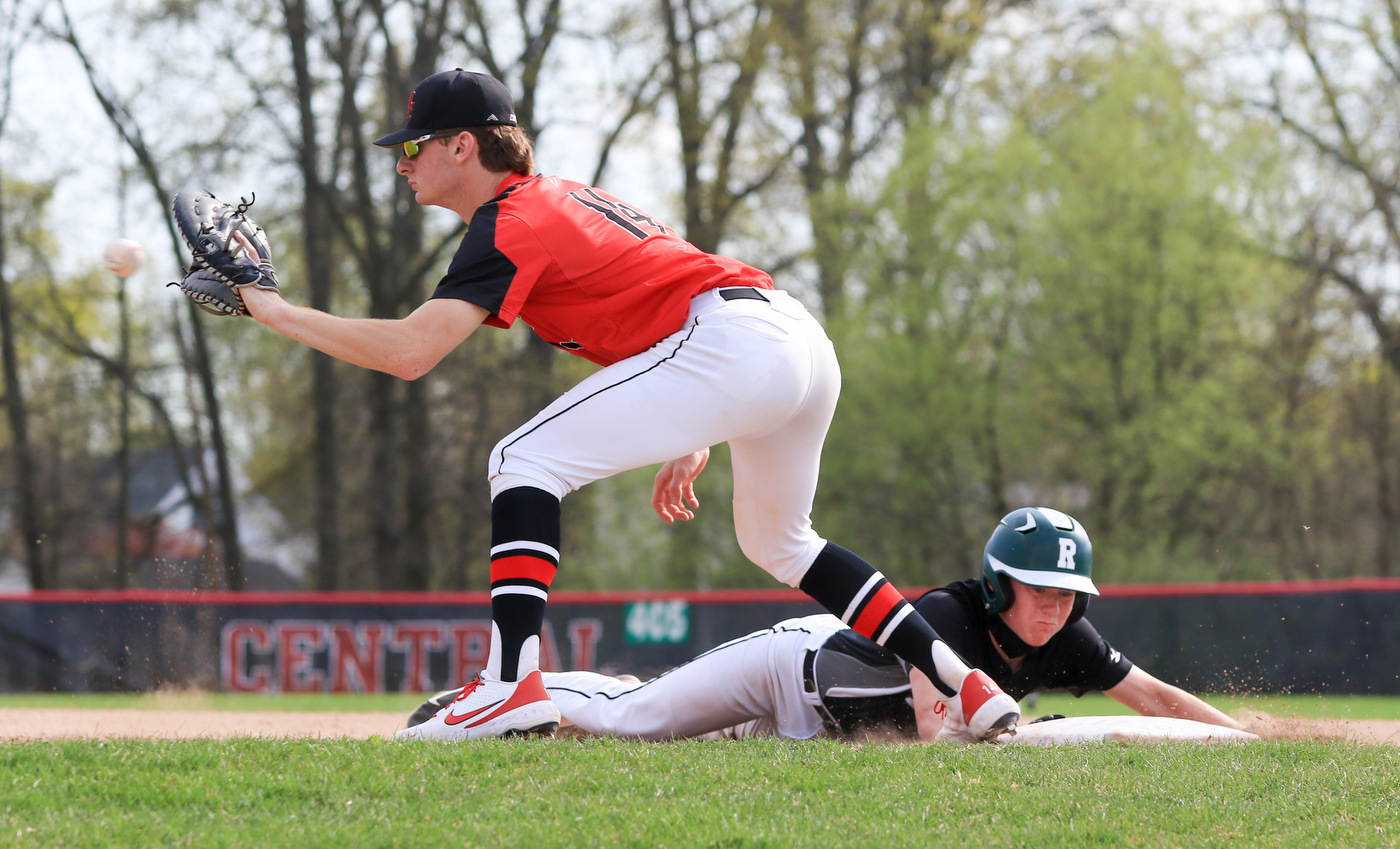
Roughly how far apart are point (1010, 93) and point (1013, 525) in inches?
845

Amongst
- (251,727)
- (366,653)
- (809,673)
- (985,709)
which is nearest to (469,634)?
(366,653)

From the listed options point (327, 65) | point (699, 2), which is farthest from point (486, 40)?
point (699, 2)

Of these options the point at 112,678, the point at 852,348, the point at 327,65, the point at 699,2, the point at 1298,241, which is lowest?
the point at 112,678

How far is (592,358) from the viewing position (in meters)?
4.04

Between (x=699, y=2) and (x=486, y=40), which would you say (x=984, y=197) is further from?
(x=486, y=40)

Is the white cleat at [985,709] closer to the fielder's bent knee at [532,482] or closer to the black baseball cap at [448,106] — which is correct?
the fielder's bent knee at [532,482]

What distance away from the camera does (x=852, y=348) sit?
2233 centimetres

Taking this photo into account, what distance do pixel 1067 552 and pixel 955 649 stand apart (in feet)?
1.69

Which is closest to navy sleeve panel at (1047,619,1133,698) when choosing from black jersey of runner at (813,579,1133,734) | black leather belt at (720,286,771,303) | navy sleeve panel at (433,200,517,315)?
black jersey of runner at (813,579,1133,734)

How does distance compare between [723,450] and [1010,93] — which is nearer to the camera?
[723,450]

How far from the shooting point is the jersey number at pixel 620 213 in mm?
3834

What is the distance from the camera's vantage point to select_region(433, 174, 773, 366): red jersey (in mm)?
3549

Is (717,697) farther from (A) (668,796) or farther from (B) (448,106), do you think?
(B) (448,106)

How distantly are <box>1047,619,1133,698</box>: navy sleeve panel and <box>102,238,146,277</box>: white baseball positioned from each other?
376 cm
